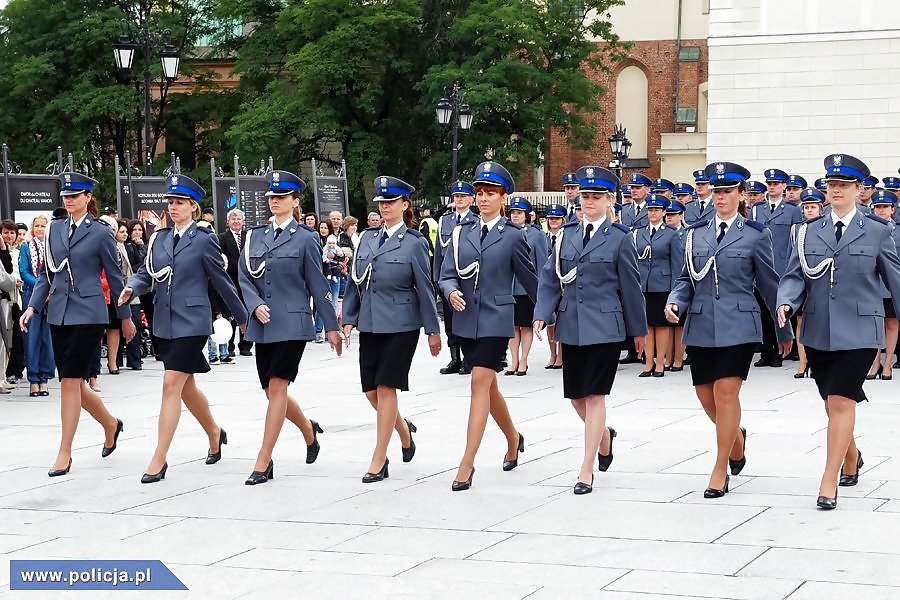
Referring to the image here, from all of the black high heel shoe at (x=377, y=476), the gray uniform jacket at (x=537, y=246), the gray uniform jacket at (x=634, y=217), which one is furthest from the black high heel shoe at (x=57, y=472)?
the gray uniform jacket at (x=634, y=217)

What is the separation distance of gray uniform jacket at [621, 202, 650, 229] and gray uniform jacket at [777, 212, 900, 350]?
8.15 metres

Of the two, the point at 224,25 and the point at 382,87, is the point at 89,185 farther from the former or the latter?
the point at 224,25

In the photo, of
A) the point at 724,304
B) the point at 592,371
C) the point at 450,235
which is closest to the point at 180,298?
the point at 592,371

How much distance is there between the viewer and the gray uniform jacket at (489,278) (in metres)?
9.11

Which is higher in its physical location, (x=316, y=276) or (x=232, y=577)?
(x=316, y=276)

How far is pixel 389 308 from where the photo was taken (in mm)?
9203

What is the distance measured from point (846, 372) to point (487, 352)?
7.43 feet

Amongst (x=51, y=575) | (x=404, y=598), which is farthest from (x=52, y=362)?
(x=404, y=598)

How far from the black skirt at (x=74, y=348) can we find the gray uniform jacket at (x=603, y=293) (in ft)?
11.1

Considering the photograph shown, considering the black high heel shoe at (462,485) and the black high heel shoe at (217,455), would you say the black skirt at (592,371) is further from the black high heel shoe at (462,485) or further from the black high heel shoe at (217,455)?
the black high heel shoe at (217,455)

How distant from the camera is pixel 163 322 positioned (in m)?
9.45

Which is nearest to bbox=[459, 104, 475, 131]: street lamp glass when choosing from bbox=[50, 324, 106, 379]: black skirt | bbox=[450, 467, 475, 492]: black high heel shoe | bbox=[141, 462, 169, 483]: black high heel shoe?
bbox=[50, 324, 106, 379]: black skirt

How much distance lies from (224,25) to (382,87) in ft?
22.5

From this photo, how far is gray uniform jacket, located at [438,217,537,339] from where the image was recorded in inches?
359
